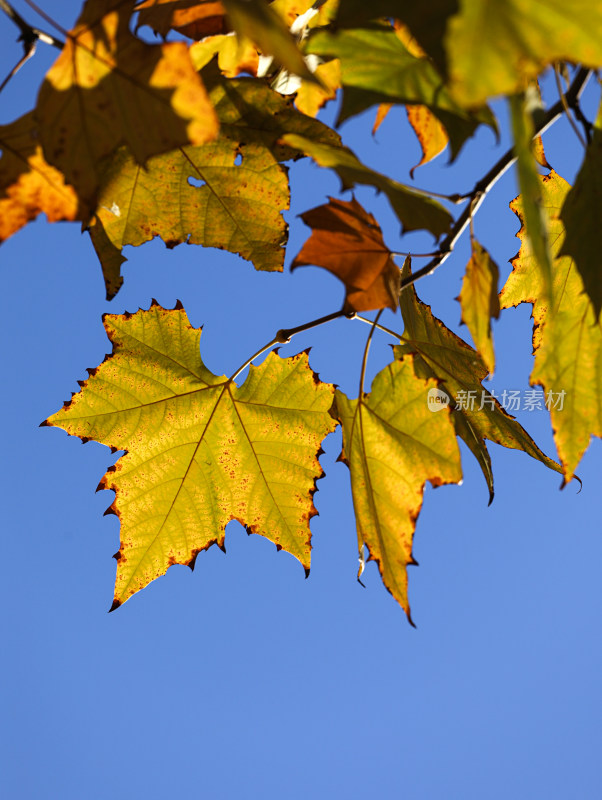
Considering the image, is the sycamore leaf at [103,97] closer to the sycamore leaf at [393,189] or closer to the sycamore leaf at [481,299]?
the sycamore leaf at [393,189]

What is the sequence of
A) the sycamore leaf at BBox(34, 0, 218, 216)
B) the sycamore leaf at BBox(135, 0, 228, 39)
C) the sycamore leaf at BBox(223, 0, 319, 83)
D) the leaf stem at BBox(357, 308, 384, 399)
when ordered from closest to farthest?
the sycamore leaf at BBox(223, 0, 319, 83) → the sycamore leaf at BBox(34, 0, 218, 216) → the sycamore leaf at BBox(135, 0, 228, 39) → the leaf stem at BBox(357, 308, 384, 399)

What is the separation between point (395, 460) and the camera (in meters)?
0.74

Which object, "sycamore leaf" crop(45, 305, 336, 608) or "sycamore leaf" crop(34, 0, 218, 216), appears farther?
"sycamore leaf" crop(45, 305, 336, 608)

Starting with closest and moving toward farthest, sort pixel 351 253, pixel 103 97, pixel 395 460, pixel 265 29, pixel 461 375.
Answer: pixel 265 29 < pixel 103 97 < pixel 351 253 < pixel 395 460 < pixel 461 375

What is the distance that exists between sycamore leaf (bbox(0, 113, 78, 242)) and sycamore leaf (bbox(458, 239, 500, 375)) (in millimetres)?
333

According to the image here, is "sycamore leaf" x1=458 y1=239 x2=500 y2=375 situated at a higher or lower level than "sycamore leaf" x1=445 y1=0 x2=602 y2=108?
higher

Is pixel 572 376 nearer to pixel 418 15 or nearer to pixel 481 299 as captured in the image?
pixel 481 299

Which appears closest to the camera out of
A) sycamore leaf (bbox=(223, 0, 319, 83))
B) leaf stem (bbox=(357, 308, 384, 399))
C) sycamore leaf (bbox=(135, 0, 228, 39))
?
sycamore leaf (bbox=(223, 0, 319, 83))

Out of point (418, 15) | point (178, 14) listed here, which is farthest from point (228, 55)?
point (418, 15)

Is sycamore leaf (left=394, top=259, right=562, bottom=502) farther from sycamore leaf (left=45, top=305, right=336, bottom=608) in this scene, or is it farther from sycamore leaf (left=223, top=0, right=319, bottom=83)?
sycamore leaf (left=223, top=0, right=319, bottom=83)

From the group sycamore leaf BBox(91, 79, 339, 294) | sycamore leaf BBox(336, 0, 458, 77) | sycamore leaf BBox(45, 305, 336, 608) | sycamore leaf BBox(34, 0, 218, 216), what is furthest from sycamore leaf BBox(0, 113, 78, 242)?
sycamore leaf BBox(45, 305, 336, 608)

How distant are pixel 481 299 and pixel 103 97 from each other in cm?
35

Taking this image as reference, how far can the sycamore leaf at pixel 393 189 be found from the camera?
0.51 m

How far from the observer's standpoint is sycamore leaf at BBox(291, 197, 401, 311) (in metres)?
0.60
